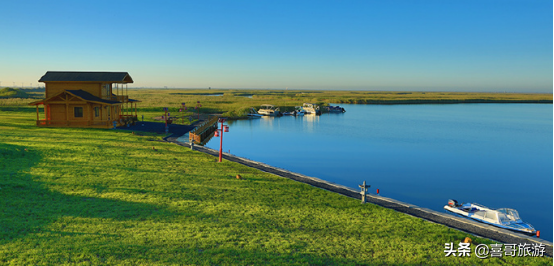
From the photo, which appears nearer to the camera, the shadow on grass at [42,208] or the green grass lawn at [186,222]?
the green grass lawn at [186,222]

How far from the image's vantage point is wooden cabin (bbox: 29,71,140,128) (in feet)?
126

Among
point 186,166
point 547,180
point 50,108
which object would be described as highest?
point 50,108

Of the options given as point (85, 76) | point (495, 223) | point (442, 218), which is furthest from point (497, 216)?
point (85, 76)

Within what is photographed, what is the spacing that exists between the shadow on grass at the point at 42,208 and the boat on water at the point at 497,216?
47.5 ft

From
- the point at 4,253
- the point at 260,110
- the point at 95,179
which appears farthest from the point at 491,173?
the point at 260,110

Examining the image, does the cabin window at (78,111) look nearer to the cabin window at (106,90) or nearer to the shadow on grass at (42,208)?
the cabin window at (106,90)

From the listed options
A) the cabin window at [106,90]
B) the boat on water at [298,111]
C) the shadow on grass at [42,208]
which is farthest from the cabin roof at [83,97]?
the boat on water at [298,111]

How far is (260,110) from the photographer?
81.4 meters

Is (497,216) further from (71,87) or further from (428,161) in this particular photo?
(71,87)

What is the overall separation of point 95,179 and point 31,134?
64.9 ft

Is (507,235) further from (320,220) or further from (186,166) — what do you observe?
(186,166)

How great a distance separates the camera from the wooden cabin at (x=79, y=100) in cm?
3828

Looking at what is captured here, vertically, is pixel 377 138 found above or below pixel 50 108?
below

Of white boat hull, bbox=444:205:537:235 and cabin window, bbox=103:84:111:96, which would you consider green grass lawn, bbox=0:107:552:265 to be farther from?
cabin window, bbox=103:84:111:96
